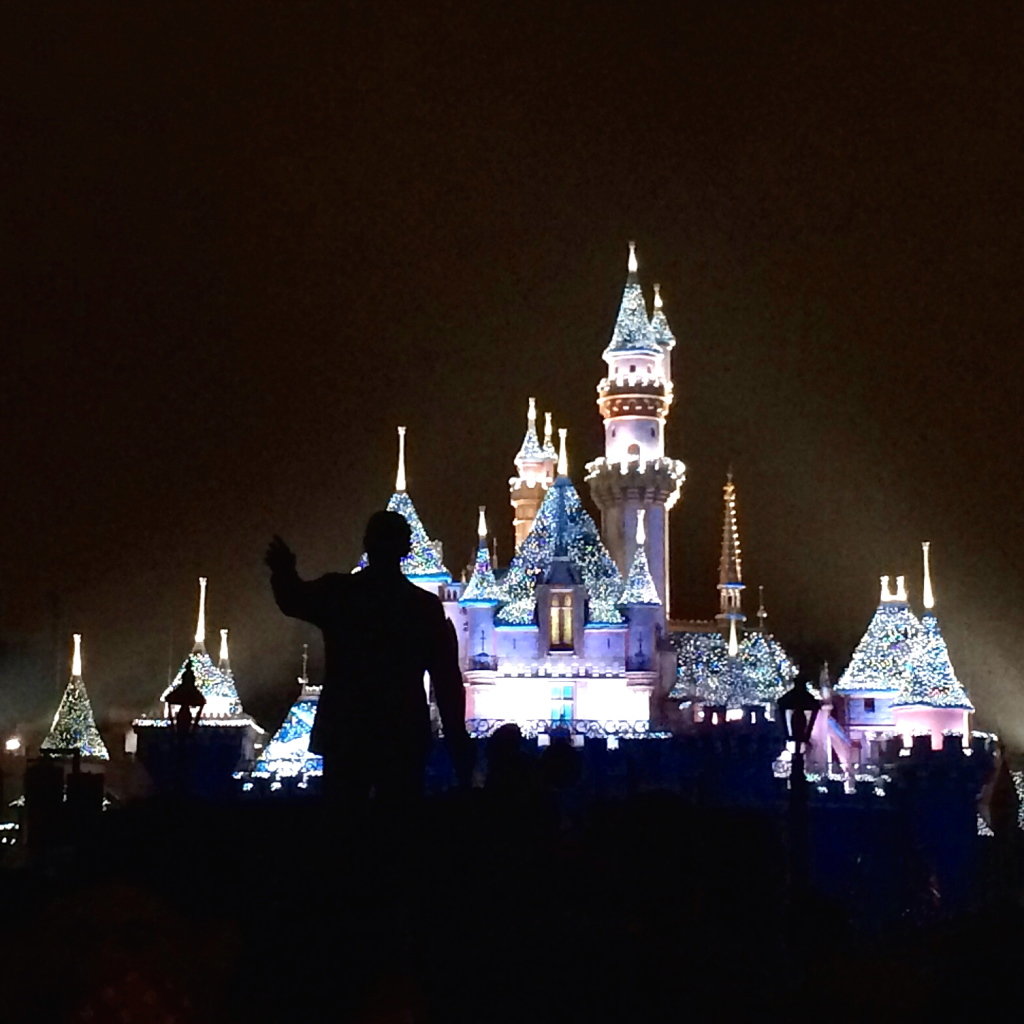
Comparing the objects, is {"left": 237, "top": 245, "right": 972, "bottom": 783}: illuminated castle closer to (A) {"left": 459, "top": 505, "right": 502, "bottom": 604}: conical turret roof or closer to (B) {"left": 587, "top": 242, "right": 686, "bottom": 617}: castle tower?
(A) {"left": 459, "top": 505, "right": 502, "bottom": 604}: conical turret roof

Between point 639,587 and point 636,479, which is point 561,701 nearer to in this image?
point 639,587

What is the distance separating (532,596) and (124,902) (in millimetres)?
26598

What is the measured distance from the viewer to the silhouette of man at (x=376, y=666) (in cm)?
697

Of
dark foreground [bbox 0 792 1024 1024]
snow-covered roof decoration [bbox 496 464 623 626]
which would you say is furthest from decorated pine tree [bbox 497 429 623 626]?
dark foreground [bbox 0 792 1024 1024]

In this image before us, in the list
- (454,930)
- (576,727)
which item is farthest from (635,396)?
(454,930)

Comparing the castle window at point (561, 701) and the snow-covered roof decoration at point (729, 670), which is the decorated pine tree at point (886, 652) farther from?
the castle window at point (561, 701)

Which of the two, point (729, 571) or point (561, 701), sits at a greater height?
point (729, 571)

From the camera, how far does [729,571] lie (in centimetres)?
4188

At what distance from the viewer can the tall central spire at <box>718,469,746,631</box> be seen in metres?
40.2

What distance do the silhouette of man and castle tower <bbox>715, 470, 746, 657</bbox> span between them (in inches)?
1142

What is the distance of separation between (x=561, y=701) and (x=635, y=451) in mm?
8526

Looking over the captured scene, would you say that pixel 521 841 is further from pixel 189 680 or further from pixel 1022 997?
pixel 189 680

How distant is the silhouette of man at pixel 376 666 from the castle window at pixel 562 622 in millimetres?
23855

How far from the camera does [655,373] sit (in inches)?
1501
